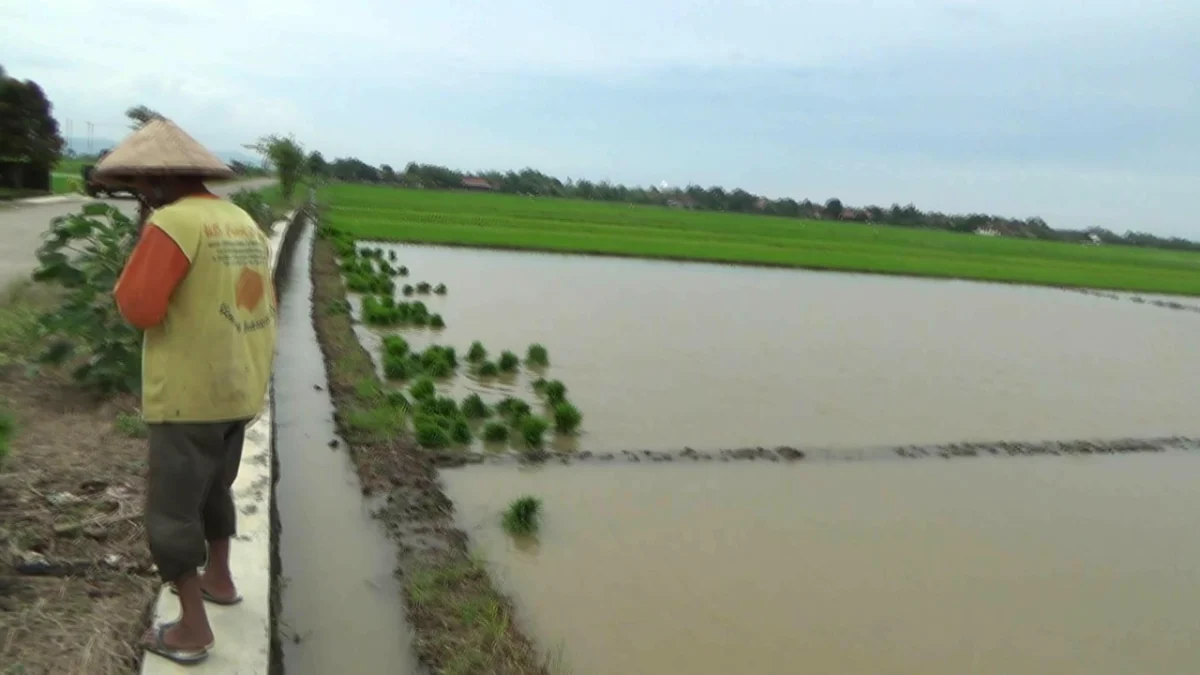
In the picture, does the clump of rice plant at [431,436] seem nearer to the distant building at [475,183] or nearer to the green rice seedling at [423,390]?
the green rice seedling at [423,390]

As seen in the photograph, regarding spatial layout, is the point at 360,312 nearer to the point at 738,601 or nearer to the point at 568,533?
the point at 568,533

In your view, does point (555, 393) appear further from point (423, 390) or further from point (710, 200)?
point (710, 200)

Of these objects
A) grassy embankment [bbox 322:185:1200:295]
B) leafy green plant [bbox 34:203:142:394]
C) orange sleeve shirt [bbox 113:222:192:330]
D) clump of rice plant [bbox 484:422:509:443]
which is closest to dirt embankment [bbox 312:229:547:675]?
clump of rice plant [bbox 484:422:509:443]

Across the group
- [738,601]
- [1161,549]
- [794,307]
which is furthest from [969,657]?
[794,307]

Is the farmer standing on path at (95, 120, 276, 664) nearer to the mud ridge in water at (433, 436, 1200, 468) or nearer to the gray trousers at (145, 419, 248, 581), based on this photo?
the gray trousers at (145, 419, 248, 581)

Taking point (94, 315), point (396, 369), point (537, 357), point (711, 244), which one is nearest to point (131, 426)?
point (94, 315)
